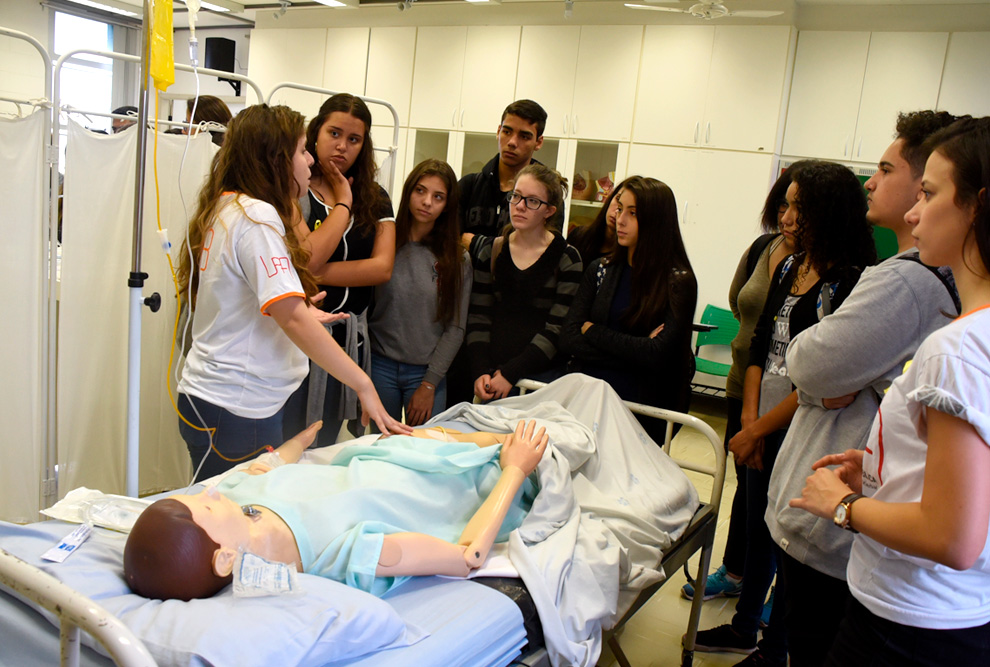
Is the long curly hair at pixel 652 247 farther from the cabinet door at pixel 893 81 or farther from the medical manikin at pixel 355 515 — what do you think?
the cabinet door at pixel 893 81

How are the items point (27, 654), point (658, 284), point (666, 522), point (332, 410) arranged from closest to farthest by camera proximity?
1. point (27, 654)
2. point (666, 522)
3. point (658, 284)
4. point (332, 410)

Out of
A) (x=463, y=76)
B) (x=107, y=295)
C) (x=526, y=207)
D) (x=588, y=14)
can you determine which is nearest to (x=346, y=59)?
(x=463, y=76)

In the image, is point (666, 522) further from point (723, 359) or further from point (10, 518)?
point (723, 359)

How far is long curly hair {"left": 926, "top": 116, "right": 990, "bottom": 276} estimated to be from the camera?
1.03 metres

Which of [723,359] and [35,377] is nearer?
[35,377]

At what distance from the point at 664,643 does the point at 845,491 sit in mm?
1496

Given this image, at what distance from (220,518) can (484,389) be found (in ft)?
4.39

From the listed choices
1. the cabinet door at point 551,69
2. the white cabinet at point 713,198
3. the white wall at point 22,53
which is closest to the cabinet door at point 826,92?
the white cabinet at point 713,198

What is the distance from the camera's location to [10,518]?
2648mm

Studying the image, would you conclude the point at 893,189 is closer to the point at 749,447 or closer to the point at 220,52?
the point at 749,447

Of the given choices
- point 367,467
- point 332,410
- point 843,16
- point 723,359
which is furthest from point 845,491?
point 843,16

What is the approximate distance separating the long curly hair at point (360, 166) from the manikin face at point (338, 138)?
0.06 ft

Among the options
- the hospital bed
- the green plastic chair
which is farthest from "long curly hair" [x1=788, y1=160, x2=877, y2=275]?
the green plastic chair

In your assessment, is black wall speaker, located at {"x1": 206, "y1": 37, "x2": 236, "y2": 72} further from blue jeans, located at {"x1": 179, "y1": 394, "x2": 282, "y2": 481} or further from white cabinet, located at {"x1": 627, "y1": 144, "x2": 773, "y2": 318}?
blue jeans, located at {"x1": 179, "y1": 394, "x2": 282, "y2": 481}
